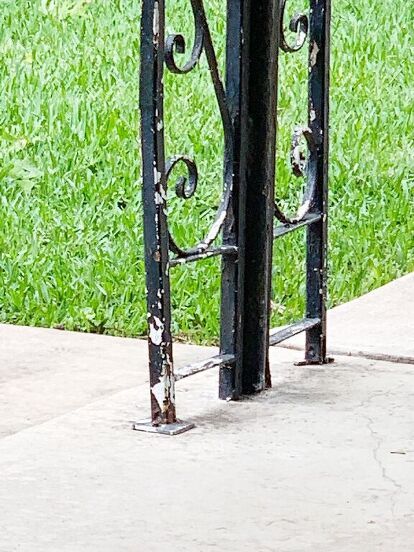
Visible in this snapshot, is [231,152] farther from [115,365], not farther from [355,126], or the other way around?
[355,126]

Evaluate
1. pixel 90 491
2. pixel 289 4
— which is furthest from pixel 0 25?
pixel 90 491

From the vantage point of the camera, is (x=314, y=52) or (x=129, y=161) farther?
(x=129, y=161)

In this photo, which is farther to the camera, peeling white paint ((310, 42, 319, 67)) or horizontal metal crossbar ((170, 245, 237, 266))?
peeling white paint ((310, 42, 319, 67))

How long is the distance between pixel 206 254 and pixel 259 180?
0.32m

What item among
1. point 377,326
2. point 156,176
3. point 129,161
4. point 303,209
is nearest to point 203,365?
point 156,176

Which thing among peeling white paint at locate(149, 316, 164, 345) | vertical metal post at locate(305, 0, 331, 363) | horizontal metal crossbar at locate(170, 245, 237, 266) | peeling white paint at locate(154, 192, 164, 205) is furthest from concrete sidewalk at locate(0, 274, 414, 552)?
peeling white paint at locate(154, 192, 164, 205)

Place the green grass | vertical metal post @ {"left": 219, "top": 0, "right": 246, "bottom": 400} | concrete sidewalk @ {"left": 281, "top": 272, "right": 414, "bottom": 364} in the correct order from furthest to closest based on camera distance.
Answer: the green grass < concrete sidewalk @ {"left": 281, "top": 272, "right": 414, "bottom": 364} < vertical metal post @ {"left": 219, "top": 0, "right": 246, "bottom": 400}

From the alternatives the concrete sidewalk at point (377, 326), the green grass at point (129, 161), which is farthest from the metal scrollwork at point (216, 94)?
the green grass at point (129, 161)

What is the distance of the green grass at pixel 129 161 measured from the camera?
220 inches

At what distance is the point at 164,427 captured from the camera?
3.67 meters

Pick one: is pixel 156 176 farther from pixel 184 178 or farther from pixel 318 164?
pixel 318 164

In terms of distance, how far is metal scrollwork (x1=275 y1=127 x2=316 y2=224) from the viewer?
4160mm

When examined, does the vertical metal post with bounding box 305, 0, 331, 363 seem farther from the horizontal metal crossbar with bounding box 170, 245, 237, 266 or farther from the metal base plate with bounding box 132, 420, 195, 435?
the metal base plate with bounding box 132, 420, 195, 435

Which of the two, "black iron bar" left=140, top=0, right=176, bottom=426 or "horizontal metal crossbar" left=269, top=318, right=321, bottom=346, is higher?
"black iron bar" left=140, top=0, right=176, bottom=426
